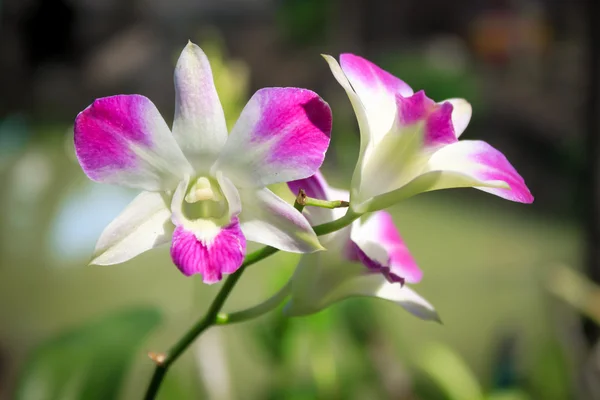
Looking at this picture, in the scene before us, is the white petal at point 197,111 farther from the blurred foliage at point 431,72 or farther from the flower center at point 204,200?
the blurred foliage at point 431,72

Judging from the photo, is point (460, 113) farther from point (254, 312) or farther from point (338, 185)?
point (338, 185)

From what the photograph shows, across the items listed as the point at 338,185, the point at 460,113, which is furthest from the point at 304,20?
the point at 460,113

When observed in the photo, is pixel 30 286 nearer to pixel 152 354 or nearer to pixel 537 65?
pixel 152 354

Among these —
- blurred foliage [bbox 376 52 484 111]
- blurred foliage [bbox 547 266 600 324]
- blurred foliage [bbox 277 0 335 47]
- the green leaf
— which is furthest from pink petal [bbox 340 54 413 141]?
blurred foliage [bbox 277 0 335 47]

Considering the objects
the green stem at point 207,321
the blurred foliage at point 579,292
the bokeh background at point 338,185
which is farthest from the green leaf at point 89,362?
the blurred foliage at point 579,292

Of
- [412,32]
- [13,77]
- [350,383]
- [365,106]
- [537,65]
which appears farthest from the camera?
[13,77]

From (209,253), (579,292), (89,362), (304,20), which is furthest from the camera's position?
(304,20)

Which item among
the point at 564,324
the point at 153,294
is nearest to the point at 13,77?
the point at 153,294
